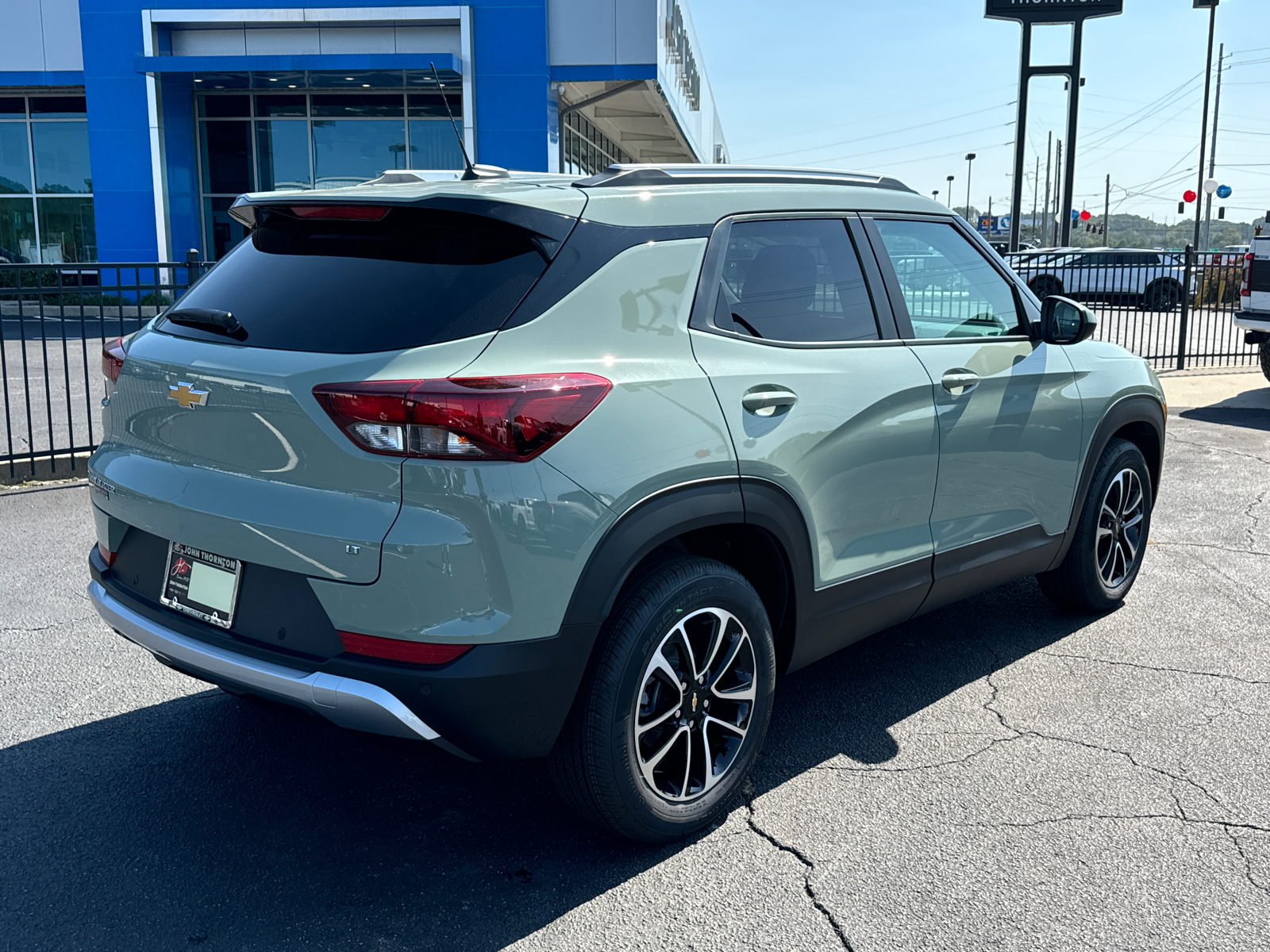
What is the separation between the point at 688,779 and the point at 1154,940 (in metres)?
1.22

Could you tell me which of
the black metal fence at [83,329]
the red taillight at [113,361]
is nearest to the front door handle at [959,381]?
the red taillight at [113,361]

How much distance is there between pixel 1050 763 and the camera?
3.62 metres

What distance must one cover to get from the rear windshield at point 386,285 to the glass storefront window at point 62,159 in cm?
2525

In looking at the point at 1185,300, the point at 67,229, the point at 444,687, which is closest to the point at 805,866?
the point at 444,687

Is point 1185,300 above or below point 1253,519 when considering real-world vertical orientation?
above

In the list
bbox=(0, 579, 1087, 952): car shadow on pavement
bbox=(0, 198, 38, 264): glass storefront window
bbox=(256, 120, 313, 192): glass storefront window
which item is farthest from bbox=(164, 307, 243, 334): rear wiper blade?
bbox=(0, 198, 38, 264): glass storefront window

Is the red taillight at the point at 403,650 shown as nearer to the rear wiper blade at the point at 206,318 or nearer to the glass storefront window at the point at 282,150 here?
the rear wiper blade at the point at 206,318

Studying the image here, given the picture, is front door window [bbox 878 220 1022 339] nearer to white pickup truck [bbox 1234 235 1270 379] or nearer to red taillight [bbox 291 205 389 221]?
red taillight [bbox 291 205 389 221]

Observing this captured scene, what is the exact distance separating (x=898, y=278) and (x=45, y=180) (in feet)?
86.6

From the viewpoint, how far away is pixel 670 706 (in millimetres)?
3033

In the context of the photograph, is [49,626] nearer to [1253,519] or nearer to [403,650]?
[403,650]

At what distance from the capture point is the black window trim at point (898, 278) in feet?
12.4

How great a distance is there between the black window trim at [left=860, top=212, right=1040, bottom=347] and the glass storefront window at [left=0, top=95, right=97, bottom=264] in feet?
81.7

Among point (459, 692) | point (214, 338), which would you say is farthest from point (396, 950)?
point (214, 338)
